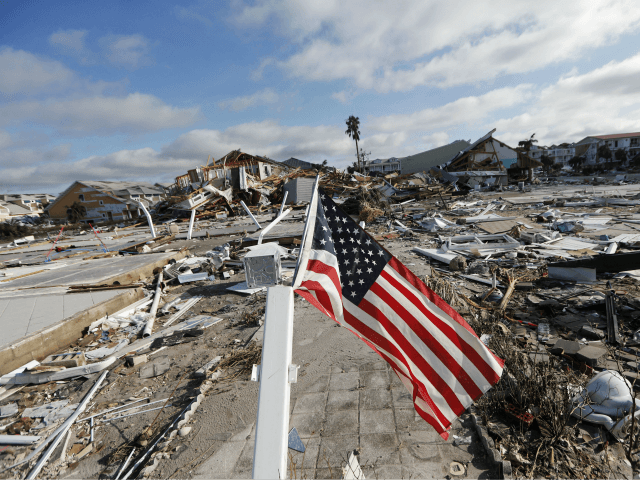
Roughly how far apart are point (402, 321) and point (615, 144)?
95573 mm

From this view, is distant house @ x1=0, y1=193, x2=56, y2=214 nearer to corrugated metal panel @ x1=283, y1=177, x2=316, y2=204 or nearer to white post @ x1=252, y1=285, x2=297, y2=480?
corrugated metal panel @ x1=283, y1=177, x2=316, y2=204

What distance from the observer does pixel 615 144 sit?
225ft

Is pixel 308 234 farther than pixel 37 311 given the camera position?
No

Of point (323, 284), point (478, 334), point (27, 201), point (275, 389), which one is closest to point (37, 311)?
point (323, 284)

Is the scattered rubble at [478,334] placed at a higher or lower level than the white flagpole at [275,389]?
lower

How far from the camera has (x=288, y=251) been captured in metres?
12.0

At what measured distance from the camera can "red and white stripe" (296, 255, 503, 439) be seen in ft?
8.45

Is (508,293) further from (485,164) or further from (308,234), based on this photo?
(485,164)

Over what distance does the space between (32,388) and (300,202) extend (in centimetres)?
2688

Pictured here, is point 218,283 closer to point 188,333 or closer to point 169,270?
point 169,270

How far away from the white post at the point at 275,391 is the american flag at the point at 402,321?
673 millimetres

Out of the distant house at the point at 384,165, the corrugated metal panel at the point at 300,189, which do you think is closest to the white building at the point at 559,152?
the distant house at the point at 384,165

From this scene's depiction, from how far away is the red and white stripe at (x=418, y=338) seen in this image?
101 inches

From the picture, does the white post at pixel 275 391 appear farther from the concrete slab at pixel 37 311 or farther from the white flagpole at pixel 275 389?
the concrete slab at pixel 37 311
